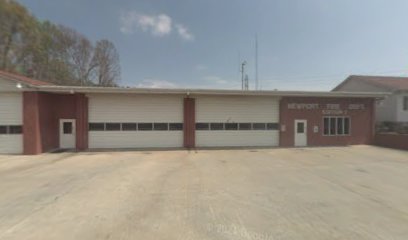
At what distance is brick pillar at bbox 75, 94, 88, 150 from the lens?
16.6 m

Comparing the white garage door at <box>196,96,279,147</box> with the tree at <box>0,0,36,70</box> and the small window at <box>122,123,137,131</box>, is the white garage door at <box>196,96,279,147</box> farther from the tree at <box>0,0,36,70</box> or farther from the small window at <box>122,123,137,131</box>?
the tree at <box>0,0,36,70</box>

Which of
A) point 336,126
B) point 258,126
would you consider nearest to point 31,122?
point 258,126

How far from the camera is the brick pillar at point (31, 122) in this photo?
1453cm

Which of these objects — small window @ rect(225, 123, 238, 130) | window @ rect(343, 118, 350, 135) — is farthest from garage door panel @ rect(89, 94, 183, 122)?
window @ rect(343, 118, 350, 135)

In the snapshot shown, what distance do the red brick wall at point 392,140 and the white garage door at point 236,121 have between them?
7571 mm

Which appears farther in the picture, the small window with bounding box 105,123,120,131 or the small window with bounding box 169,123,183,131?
the small window with bounding box 169,123,183,131

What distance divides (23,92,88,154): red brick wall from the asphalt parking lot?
254cm

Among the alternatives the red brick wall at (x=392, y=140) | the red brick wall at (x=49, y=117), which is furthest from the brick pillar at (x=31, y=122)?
the red brick wall at (x=392, y=140)

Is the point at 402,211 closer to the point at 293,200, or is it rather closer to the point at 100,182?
the point at 293,200

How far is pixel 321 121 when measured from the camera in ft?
61.4

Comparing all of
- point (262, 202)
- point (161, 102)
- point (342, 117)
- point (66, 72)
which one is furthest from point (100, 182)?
point (66, 72)

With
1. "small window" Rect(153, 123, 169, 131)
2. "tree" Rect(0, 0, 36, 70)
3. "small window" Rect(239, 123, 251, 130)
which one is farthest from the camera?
"tree" Rect(0, 0, 36, 70)

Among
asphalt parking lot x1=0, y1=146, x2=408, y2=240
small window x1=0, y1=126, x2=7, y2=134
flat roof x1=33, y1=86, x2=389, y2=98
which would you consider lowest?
asphalt parking lot x1=0, y1=146, x2=408, y2=240

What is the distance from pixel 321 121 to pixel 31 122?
1795 cm
